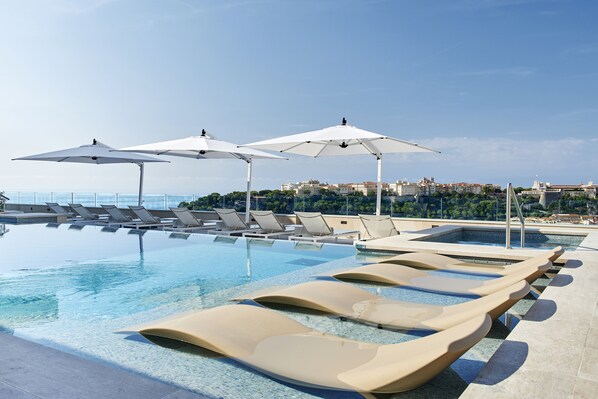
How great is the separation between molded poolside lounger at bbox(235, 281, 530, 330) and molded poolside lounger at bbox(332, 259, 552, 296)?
28.8 inches

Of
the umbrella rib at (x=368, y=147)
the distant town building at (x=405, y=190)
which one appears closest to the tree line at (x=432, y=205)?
Answer: the distant town building at (x=405, y=190)

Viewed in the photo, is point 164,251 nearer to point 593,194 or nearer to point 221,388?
point 221,388

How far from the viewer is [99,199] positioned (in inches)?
775

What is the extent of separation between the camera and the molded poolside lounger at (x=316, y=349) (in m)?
2.26

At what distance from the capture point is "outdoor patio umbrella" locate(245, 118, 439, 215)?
9844mm

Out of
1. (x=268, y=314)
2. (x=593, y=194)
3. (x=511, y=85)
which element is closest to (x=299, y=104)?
(x=511, y=85)

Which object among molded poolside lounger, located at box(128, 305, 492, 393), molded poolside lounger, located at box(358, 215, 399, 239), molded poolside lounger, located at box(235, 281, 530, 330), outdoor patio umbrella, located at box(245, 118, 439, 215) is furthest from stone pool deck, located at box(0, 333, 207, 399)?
molded poolside lounger, located at box(358, 215, 399, 239)

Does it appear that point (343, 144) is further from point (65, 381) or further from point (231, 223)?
point (65, 381)

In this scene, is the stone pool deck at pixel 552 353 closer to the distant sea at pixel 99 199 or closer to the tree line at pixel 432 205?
the tree line at pixel 432 205

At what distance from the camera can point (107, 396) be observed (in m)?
2.22

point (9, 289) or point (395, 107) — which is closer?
point (9, 289)

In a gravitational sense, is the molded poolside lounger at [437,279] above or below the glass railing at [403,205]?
below

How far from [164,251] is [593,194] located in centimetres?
1262

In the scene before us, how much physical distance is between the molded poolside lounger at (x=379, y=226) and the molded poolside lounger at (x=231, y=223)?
330 cm
